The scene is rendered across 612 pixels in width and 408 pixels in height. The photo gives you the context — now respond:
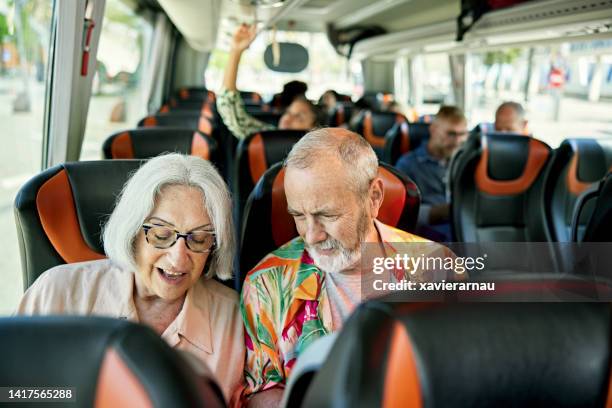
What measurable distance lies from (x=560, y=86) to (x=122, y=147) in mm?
3840

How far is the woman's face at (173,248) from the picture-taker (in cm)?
168

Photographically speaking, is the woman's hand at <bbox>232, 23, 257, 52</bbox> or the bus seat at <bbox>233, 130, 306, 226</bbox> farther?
the woman's hand at <bbox>232, 23, 257, 52</bbox>

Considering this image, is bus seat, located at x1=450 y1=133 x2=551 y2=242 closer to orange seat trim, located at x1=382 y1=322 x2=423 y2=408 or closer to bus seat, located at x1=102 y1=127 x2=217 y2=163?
bus seat, located at x1=102 y1=127 x2=217 y2=163

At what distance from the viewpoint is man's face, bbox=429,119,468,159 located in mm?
4495

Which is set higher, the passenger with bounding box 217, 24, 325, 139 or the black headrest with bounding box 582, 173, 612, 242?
the passenger with bounding box 217, 24, 325, 139

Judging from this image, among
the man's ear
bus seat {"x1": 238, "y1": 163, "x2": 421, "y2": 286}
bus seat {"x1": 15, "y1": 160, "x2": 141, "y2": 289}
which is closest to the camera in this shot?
the man's ear

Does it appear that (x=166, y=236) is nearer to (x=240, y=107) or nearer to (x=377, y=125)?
(x=240, y=107)

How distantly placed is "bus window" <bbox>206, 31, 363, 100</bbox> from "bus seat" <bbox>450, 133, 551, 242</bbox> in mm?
8667

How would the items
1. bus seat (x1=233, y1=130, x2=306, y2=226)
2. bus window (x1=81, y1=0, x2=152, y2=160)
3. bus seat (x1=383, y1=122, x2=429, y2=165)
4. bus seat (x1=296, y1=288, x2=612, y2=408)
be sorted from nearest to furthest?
bus seat (x1=296, y1=288, x2=612, y2=408) < bus seat (x1=233, y1=130, x2=306, y2=226) < bus seat (x1=383, y1=122, x2=429, y2=165) < bus window (x1=81, y1=0, x2=152, y2=160)

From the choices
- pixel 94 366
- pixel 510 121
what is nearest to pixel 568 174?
pixel 510 121

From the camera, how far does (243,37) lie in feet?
13.1

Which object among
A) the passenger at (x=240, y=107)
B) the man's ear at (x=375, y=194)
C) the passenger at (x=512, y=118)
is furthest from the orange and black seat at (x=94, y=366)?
the passenger at (x=512, y=118)

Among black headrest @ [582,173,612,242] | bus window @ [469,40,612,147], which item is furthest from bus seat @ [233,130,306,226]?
bus window @ [469,40,612,147]

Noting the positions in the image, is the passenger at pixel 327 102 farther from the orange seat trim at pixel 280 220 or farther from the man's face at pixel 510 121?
the orange seat trim at pixel 280 220
